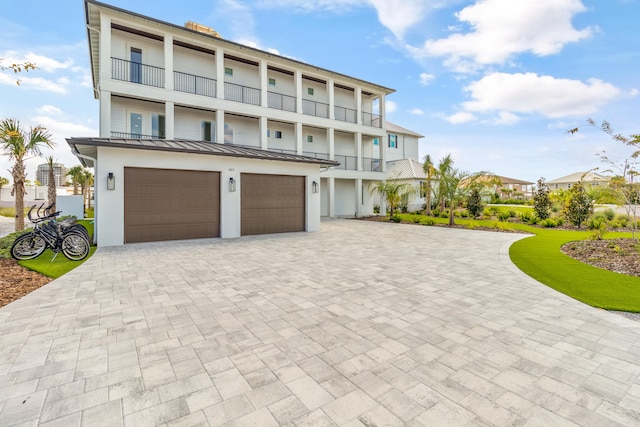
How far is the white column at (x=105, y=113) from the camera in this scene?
43.8 ft

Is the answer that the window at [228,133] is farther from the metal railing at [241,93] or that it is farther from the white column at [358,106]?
the white column at [358,106]

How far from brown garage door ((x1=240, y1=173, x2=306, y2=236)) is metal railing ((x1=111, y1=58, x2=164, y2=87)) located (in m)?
8.41

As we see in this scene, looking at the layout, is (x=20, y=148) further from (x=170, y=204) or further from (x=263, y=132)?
(x=263, y=132)

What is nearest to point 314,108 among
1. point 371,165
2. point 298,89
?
point 298,89

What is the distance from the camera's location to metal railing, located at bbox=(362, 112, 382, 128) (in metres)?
23.8

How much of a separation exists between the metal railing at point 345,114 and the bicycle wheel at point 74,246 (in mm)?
18275

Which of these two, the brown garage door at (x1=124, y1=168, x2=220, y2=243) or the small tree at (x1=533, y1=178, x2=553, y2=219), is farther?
the small tree at (x1=533, y1=178, x2=553, y2=219)

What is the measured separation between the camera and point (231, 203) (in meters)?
11.6

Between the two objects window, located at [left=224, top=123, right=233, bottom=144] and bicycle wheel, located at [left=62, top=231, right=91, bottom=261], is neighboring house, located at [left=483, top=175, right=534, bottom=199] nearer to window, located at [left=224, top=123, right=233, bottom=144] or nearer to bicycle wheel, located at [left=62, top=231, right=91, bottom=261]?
window, located at [left=224, top=123, right=233, bottom=144]

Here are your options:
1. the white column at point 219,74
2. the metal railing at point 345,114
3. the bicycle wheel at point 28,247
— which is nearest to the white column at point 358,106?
the metal railing at point 345,114

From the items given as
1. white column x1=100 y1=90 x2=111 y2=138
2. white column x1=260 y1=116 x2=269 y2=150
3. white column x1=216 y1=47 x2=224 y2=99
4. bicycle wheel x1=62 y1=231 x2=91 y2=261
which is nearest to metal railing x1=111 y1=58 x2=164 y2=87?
white column x1=100 y1=90 x2=111 y2=138

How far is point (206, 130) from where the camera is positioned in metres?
17.2

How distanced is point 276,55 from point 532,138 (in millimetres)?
21434

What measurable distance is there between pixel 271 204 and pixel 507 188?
44111 millimetres
